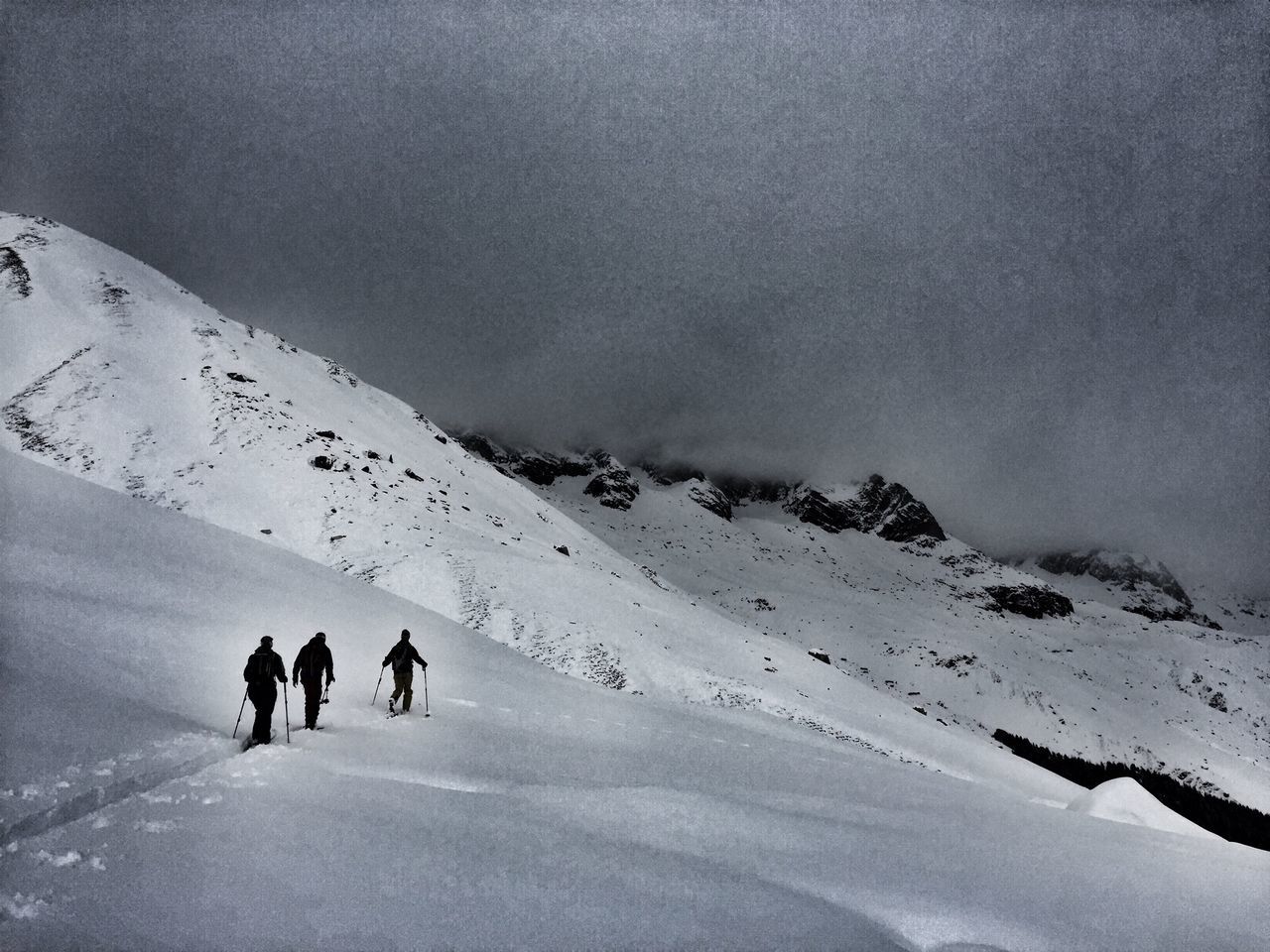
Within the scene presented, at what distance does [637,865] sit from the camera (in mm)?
7152

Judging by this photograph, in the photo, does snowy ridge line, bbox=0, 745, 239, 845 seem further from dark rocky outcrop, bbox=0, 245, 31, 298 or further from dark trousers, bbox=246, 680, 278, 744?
dark rocky outcrop, bbox=0, 245, 31, 298

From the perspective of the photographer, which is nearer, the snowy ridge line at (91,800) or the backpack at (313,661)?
the snowy ridge line at (91,800)

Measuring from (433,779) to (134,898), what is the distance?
172 inches

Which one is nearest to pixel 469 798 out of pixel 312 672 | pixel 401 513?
pixel 312 672

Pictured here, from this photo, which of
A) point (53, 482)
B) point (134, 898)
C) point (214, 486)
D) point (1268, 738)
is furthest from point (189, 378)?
point (1268, 738)

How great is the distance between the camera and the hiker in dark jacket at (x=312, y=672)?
37.1 feet

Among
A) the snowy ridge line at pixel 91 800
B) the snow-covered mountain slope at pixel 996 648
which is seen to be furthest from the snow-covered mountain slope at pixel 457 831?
the snow-covered mountain slope at pixel 996 648

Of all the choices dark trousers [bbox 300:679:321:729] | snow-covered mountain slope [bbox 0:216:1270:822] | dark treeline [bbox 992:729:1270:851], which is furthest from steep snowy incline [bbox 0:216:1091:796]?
dark treeline [bbox 992:729:1270:851]

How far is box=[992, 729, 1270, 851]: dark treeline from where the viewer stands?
52.2 m

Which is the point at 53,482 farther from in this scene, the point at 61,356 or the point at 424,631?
the point at 61,356

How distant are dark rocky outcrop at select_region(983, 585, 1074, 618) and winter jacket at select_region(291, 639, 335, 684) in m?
186

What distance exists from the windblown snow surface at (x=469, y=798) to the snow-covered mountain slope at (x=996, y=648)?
39007 millimetres

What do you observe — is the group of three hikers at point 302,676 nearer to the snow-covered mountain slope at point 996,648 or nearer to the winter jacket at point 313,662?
the winter jacket at point 313,662

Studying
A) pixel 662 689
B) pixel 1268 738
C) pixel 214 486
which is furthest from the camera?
pixel 1268 738
